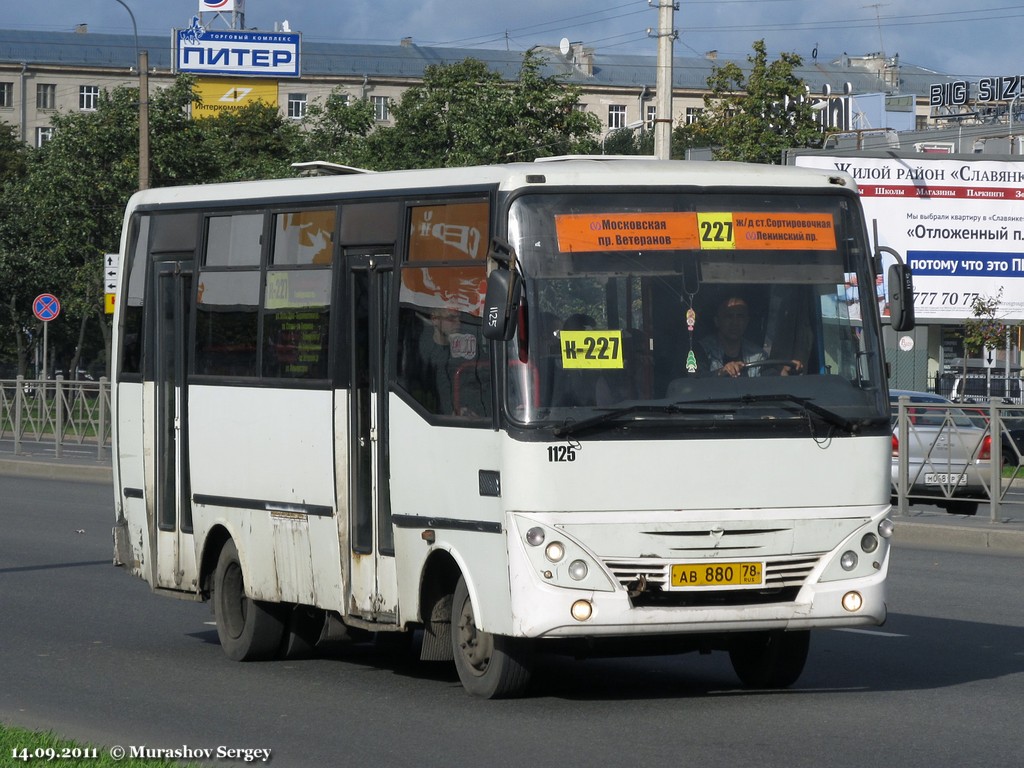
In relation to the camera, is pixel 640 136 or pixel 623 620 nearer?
pixel 623 620

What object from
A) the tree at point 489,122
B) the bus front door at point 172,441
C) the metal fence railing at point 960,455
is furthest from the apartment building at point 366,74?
the bus front door at point 172,441

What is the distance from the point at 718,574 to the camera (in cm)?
834

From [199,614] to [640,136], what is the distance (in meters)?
107

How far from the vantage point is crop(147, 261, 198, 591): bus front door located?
11047 mm

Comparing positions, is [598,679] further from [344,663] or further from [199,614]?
[199,614]

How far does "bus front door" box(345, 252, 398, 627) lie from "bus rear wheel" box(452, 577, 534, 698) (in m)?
0.54

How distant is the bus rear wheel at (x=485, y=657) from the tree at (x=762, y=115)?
44721mm

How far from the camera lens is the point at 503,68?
121438 mm

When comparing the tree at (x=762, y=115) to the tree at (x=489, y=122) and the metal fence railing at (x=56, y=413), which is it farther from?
the metal fence railing at (x=56, y=413)

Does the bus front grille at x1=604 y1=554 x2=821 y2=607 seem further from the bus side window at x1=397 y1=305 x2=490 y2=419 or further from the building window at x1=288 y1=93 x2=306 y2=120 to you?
the building window at x1=288 y1=93 x2=306 y2=120

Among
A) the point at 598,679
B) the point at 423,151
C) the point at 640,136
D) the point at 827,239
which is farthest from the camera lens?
the point at 640,136

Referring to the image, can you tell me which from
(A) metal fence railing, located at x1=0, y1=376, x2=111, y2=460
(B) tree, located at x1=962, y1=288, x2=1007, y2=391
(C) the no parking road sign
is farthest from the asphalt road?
(C) the no parking road sign

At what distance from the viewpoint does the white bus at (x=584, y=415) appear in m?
8.23

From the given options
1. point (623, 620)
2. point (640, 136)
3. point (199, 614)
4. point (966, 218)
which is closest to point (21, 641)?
point (199, 614)
